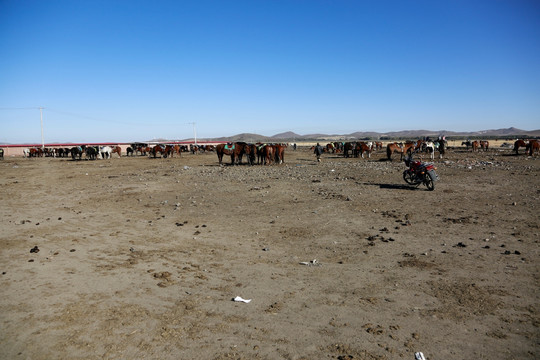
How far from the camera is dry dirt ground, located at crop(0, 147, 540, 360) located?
3.68 metres

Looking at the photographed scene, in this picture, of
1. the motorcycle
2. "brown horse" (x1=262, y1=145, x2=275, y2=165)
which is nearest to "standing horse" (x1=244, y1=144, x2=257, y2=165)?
"brown horse" (x1=262, y1=145, x2=275, y2=165)

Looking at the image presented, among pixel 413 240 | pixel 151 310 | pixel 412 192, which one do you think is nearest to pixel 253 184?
pixel 412 192

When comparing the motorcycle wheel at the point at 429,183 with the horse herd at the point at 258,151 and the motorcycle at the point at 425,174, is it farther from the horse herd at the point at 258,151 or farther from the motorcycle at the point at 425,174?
the horse herd at the point at 258,151

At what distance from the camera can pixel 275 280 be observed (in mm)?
5320

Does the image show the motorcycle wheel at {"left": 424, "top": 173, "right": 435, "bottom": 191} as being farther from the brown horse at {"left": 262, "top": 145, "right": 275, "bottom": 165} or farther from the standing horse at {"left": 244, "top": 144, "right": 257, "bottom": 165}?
the standing horse at {"left": 244, "top": 144, "right": 257, "bottom": 165}

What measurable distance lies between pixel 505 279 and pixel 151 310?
209 inches

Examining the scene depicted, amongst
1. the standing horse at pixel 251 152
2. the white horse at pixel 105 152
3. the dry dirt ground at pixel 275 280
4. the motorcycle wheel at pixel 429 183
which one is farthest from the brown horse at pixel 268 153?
the white horse at pixel 105 152

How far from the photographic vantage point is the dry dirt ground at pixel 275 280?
12.1ft

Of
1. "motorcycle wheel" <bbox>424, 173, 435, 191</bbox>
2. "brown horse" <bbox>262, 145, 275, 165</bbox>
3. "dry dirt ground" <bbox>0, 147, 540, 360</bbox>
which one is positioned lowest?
"dry dirt ground" <bbox>0, 147, 540, 360</bbox>

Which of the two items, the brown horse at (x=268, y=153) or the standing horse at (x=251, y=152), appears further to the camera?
the standing horse at (x=251, y=152)

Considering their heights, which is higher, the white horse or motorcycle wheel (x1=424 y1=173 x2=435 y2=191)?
the white horse

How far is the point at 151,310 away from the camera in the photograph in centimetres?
439

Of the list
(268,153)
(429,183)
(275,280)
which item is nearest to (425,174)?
(429,183)

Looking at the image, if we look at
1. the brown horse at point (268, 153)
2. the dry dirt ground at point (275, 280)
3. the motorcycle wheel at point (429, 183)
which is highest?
the brown horse at point (268, 153)
